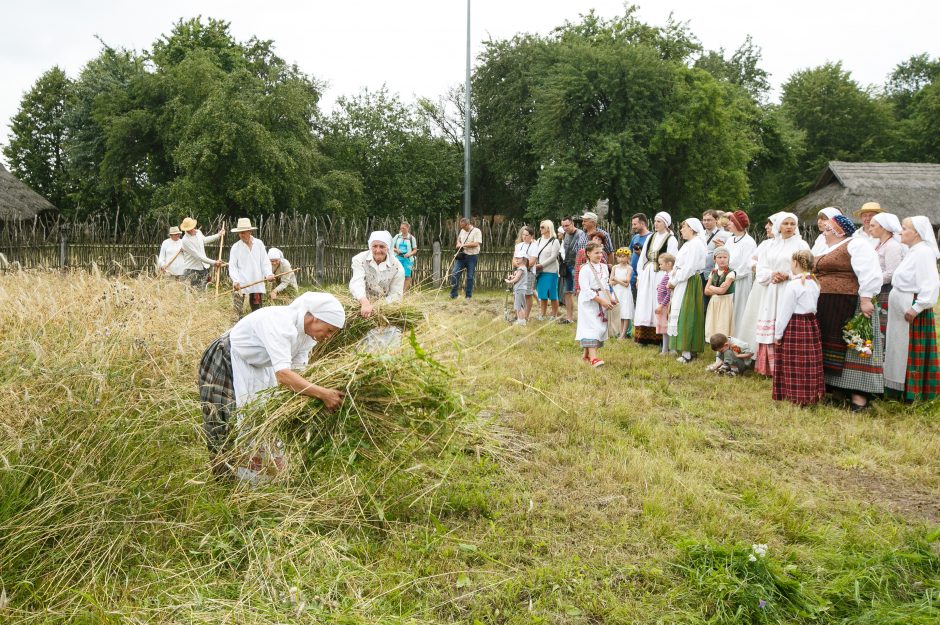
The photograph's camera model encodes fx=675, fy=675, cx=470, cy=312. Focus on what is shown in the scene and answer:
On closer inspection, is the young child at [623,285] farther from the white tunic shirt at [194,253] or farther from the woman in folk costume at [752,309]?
the white tunic shirt at [194,253]

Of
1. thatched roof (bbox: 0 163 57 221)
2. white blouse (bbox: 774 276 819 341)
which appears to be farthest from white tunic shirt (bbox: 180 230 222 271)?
thatched roof (bbox: 0 163 57 221)

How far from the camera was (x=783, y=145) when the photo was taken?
3322 centimetres

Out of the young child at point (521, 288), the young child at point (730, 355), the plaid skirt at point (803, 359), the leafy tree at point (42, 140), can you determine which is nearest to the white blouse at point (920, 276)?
the plaid skirt at point (803, 359)

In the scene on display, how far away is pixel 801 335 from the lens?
5797 mm

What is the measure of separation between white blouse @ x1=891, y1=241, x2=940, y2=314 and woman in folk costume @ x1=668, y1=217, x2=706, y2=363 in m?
2.13

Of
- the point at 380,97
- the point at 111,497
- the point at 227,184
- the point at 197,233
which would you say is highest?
the point at 380,97

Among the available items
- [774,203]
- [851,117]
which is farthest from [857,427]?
[851,117]

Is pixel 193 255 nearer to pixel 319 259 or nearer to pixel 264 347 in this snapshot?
pixel 319 259

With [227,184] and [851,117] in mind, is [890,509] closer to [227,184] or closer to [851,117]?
[227,184]

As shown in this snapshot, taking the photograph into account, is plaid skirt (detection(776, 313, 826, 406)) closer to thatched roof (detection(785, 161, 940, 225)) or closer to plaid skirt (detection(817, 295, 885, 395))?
plaid skirt (detection(817, 295, 885, 395))

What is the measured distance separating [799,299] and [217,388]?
4.71 m

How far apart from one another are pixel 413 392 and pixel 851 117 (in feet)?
142

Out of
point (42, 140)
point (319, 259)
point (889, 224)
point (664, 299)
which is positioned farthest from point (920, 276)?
point (42, 140)

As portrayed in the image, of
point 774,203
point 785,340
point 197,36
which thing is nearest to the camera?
point 785,340
